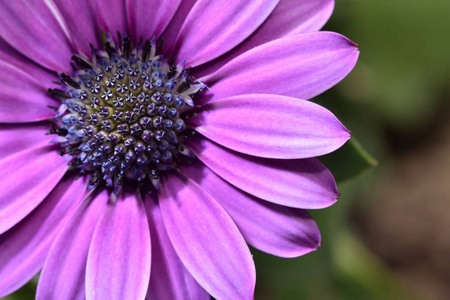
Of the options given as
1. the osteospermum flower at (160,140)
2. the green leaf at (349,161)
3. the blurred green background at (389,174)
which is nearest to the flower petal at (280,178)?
the osteospermum flower at (160,140)

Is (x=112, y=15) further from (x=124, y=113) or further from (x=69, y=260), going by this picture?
(x=69, y=260)

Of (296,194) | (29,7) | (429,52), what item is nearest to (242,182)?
(296,194)

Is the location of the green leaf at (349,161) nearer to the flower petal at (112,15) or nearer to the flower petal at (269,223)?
the flower petal at (269,223)

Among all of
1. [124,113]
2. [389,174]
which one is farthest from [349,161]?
[389,174]

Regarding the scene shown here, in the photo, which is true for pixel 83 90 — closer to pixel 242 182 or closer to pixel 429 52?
pixel 242 182

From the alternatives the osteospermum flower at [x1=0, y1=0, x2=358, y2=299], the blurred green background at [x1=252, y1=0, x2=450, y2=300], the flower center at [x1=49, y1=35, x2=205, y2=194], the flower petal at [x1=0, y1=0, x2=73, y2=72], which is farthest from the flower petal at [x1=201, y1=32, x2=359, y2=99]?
the blurred green background at [x1=252, y1=0, x2=450, y2=300]
